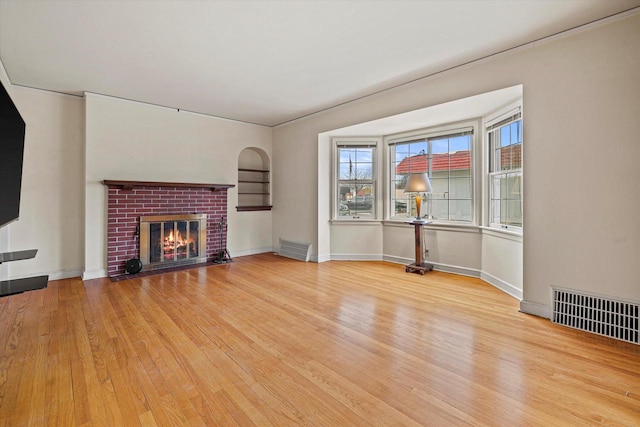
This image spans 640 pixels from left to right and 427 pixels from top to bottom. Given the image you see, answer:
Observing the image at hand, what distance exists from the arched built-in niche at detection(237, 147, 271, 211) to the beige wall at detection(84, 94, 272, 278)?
23 centimetres

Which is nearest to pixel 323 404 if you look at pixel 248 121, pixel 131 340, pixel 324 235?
pixel 131 340

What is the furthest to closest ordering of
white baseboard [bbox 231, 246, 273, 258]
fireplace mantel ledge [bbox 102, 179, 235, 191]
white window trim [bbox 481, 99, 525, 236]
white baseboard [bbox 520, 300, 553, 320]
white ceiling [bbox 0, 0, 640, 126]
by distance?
white baseboard [bbox 231, 246, 273, 258] → fireplace mantel ledge [bbox 102, 179, 235, 191] → white window trim [bbox 481, 99, 525, 236] → white baseboard [bbox 520, 300, 553, 320] → white ceiling [bbox 0, 0, 640, 126]

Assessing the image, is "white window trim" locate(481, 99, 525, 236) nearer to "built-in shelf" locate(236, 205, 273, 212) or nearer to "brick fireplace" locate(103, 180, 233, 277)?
"built-in shelf" locate(236, 205, 273, 212)

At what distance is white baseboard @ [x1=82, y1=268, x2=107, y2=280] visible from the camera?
168 inches

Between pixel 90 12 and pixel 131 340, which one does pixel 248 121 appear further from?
pixel 131 340

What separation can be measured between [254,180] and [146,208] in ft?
7.48

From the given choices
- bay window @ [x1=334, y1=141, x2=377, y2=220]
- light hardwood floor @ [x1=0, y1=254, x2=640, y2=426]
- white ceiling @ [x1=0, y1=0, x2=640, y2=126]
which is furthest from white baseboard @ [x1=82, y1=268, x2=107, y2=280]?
bay window @ [x1=334, y1=141, x2=377, y2=220]

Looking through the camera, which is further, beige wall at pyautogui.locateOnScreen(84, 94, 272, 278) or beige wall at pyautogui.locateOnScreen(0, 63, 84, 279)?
beige wall at pyautogui.locateOnScreen(84, 94, 272, 278)

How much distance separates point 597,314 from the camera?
8.51 ft

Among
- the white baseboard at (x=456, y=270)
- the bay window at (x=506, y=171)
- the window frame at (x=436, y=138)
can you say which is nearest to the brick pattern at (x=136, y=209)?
the window frame at (x=436, y=138)

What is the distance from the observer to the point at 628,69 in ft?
8.05

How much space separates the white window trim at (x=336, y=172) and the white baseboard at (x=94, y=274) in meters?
3.67

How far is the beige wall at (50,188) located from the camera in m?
4.03

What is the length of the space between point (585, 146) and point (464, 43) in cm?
144
